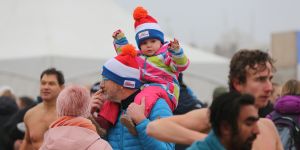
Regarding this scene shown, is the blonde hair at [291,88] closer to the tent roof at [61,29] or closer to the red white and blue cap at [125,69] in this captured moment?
the red white and blue cap at [125,69]

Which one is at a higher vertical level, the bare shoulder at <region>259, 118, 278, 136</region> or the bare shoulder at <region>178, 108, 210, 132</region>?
the bare shoulder at <region>178, 108, 210, 132</region>

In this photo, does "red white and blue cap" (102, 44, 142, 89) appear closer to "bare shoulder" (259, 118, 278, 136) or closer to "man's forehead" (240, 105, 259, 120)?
"bare shoulder" (259, 118, 278, 136)

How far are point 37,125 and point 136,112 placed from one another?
9.02ft

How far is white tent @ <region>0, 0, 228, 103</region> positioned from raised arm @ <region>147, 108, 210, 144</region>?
1258cm

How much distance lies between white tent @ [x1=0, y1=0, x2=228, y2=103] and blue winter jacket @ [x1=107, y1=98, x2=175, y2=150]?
11.0 metres

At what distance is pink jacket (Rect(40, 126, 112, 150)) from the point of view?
16.1 ft

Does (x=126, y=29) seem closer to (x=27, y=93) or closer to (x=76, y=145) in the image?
(x=27, y=93)

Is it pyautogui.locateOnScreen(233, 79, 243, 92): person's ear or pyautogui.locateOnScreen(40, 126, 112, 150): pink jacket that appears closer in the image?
pyautogui.locateOnScreen(233, 79, 243, 92): person's ear

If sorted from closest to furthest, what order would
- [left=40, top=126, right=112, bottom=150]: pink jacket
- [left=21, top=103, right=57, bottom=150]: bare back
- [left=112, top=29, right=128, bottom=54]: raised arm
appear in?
[left=40, top=126, right=112, bottom=150]: pink jacket
[left=112, top=29, right=128, bottom=54]: raised arm
[left=21, top=103, right=57, bottom=150]: bare back

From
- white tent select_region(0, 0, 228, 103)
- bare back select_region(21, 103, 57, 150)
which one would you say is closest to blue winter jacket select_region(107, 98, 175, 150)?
bare back select_region(21, 103, 57, 150)

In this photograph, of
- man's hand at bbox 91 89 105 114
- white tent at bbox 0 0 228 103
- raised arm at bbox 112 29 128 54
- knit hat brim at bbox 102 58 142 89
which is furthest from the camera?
white tent at bbox 0 0 228 103

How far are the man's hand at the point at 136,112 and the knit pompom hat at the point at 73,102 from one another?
42 centimetres

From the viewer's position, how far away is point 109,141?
17.2 ft

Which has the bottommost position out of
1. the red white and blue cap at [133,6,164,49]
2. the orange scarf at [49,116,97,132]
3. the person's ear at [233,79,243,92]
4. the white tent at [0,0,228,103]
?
the white tent at [0,0,228,103]
